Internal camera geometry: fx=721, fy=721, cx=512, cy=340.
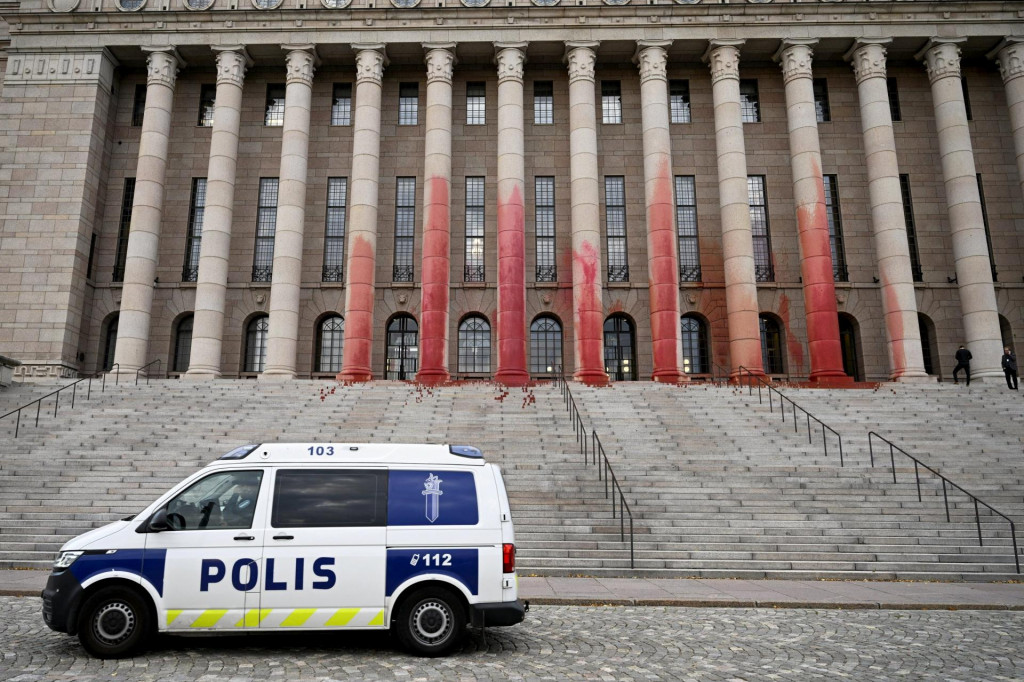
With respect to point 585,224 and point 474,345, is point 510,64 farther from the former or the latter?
point 474,345

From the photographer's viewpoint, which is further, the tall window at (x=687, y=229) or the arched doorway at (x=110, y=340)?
the tall window at (x=687, y=229)

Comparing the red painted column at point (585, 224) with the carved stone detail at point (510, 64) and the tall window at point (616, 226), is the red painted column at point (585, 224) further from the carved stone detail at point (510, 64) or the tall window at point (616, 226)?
the tall window at point (616, 226)

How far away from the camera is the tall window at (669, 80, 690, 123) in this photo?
34.8 metres

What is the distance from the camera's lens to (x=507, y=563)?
750 centimetres

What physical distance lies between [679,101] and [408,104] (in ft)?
43.2

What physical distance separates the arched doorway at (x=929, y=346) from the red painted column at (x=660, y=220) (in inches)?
476

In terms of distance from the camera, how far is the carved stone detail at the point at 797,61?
31312 mm

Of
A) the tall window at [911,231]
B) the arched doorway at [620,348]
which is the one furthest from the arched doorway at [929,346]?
the arched doorway at [620,348]

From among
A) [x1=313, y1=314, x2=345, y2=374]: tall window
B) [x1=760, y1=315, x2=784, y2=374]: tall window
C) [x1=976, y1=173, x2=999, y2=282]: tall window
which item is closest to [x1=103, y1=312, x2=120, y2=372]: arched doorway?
[x1=313, y1=314, x2=345, y2=374]: tall window

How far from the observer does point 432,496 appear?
7.71 meters

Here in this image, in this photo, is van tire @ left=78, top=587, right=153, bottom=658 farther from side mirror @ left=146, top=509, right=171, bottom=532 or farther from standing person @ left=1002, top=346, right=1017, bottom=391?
standing person @ left=1002, top=346, right=1017, bottom=391

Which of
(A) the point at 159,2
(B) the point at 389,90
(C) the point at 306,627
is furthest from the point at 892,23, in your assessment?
(C) the point at 306,627

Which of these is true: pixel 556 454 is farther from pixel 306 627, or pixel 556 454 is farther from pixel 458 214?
pixel 458 214

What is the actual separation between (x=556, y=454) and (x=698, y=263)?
18.6 m
